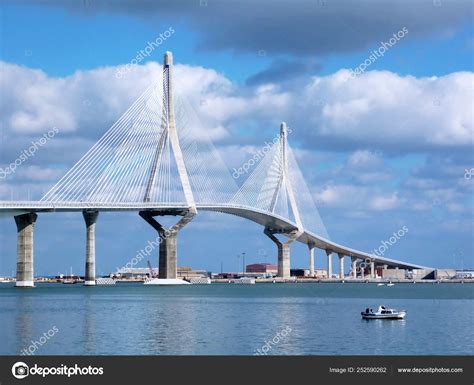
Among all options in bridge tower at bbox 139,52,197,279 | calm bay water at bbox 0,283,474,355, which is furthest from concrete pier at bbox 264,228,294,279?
calm bay water at bbox 0,283,474,355

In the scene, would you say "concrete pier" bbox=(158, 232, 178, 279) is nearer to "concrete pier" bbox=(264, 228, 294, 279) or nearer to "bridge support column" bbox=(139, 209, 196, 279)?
"bridge support column" bbox=(139, 209, 196, 279)

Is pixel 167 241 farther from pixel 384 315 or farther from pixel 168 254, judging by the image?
pixel 384 315

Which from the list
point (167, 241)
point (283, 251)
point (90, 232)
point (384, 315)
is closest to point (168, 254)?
point (167, 241)

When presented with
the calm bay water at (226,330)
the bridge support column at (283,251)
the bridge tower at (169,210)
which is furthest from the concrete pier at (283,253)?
the calm bay water at (226,330)

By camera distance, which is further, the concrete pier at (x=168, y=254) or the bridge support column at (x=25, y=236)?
the concrete pier at (x=168, y=254)

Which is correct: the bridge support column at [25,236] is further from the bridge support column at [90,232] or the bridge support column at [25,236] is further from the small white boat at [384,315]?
the small white boat at [384,315]

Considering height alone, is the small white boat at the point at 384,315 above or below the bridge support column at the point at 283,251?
below
